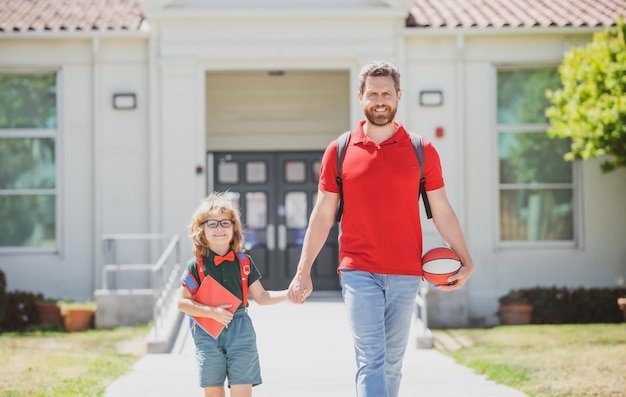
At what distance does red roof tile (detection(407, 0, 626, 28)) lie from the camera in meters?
13.7

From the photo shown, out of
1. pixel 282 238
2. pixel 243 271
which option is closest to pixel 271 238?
pixel 282 238

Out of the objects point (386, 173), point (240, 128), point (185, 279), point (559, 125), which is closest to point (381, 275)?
point (386, 173)

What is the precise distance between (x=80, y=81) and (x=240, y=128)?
2.98 meters

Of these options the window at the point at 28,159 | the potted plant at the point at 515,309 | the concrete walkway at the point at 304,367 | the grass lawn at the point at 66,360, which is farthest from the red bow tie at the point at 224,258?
the window at the point at 28,159

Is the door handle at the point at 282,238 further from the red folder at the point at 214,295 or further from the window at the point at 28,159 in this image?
the red folder at the point at 214,295

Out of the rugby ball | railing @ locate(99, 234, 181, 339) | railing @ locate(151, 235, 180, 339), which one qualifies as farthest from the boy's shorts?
railing @ locate(99, 234, 181, 339)

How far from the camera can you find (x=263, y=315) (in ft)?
39.8

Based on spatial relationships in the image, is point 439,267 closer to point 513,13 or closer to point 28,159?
point 513,13

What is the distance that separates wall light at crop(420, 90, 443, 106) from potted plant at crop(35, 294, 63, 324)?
594 centimetres

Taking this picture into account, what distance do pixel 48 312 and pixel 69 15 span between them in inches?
177

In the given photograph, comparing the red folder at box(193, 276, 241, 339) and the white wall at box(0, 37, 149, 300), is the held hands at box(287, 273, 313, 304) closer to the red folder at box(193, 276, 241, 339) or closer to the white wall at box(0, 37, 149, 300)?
the red folder at box(193, 276, 241, 339)

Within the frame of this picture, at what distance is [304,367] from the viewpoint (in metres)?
9.31

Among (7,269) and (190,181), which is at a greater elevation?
(190,181)

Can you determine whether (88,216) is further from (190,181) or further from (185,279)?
(185,279)
